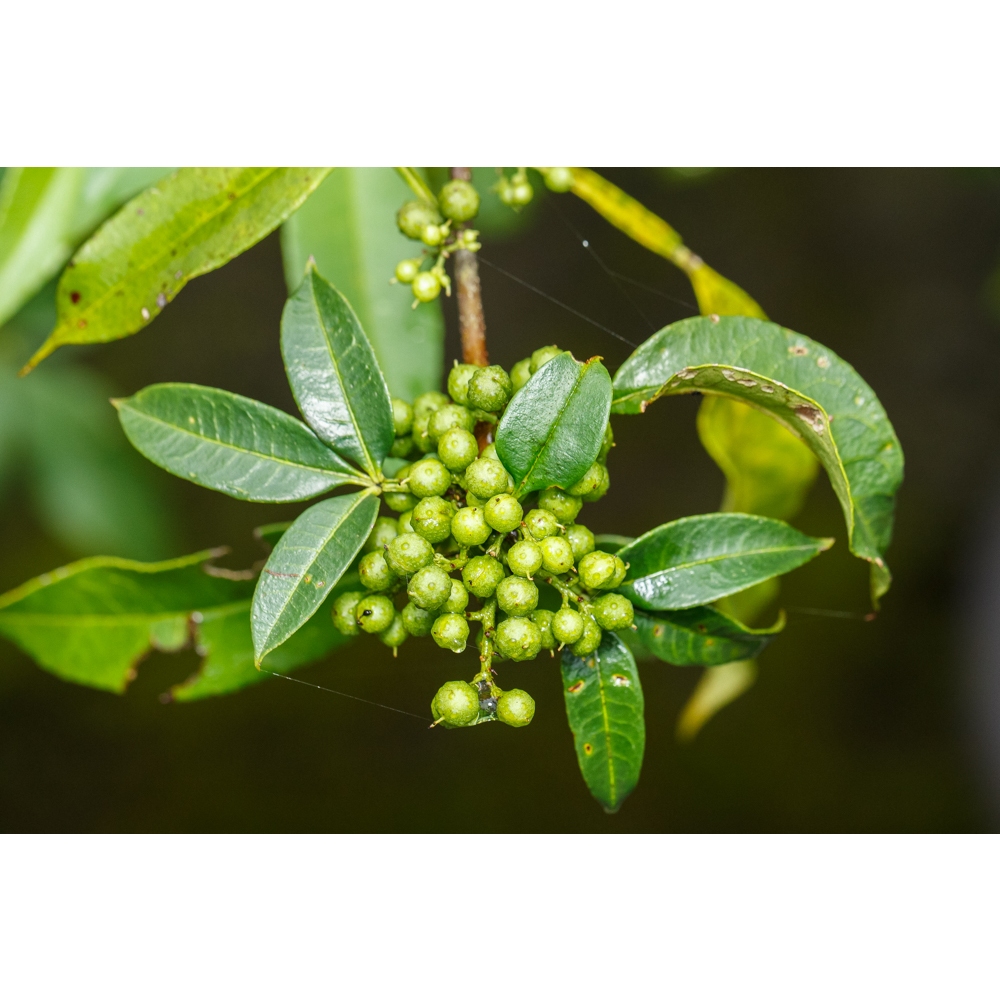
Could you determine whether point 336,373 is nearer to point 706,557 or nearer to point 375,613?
point 375,613

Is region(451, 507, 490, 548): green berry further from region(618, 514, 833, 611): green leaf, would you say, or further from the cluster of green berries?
region(618, 514, 833, 611): green leaf

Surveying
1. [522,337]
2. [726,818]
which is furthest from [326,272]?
[726,818]

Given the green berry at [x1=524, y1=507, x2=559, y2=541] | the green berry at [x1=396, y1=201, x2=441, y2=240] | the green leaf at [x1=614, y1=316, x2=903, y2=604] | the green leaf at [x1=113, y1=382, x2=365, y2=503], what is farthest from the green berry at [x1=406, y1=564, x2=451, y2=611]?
the green berry at [x1=396, y1=201, x2=441, y2=240]

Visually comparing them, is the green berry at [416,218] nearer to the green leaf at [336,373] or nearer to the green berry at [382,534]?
the green leaf at [336,373]

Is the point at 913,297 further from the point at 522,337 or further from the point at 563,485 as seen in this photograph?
the point at 563,485

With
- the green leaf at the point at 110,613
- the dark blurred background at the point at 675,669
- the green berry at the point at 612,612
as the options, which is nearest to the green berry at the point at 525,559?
the green berry at the point at 612,612

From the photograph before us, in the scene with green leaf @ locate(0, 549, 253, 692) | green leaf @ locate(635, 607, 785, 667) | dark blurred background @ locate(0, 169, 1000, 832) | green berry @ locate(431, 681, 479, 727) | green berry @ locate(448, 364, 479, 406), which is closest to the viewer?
green berry @ locate(431, 681, 479, 727)
